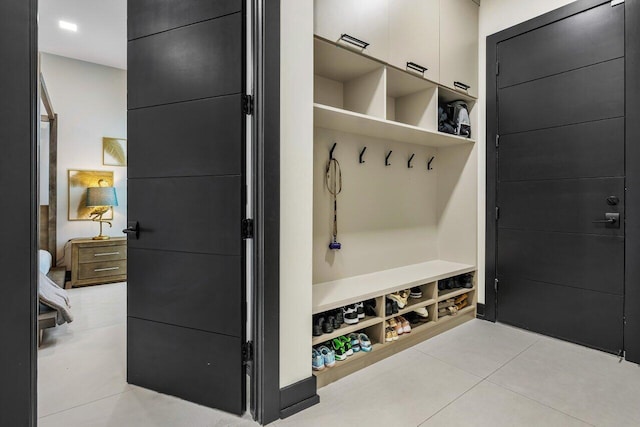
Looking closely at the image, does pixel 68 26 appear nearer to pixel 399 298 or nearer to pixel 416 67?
pixel 416 67

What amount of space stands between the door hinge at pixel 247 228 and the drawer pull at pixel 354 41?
127cm

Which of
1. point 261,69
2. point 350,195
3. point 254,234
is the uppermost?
point 261,69

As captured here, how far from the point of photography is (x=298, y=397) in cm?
177

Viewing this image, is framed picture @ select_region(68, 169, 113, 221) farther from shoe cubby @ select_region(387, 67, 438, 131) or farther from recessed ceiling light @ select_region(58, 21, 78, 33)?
shoe cubby @ select_region(387, 67, 438, 131)

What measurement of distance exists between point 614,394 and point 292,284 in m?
1.98

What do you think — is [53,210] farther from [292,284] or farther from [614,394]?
[614,394]

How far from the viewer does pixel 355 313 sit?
7.29 feet

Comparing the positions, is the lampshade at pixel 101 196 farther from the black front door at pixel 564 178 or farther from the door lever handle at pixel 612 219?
the door lever handle at pixel 612 219

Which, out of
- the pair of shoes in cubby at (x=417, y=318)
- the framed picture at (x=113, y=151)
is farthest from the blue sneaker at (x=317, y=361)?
the framed picture at (x=113, y=151)

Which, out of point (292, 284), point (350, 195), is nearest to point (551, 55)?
point (350, 195)

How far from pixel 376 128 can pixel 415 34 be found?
0.77 meters

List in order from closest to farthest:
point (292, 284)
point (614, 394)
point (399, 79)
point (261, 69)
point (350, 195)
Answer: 1. point (261, 69)
2. point (292, 284)
3. point (614, 394)
4. point (399, 79)
5. point (350, 195)

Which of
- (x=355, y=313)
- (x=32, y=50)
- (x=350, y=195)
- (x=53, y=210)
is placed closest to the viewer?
(x=32, y=50)

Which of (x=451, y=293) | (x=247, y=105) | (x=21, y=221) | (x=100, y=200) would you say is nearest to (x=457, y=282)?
(x=451, y=293)
